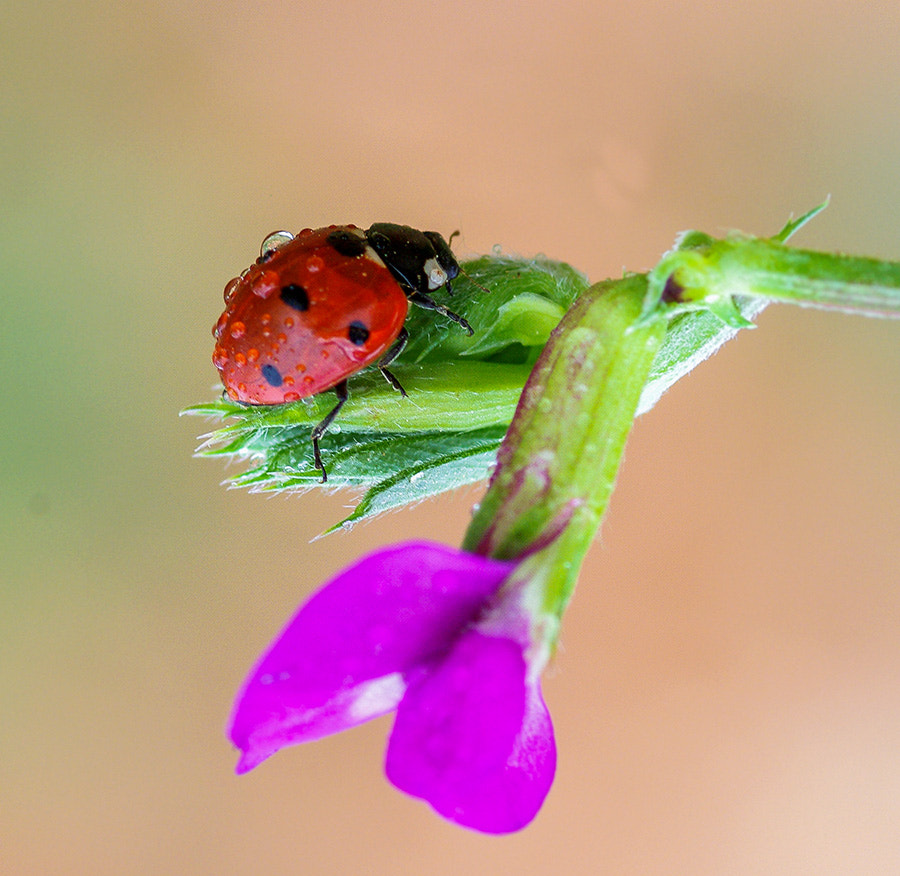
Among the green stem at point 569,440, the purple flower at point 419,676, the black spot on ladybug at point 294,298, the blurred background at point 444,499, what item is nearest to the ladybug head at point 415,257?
the black spot on ladybug at point 294,298

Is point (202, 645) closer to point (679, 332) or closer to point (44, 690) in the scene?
point (44, 690)

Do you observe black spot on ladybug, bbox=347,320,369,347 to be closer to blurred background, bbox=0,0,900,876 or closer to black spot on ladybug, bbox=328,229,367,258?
black spot on ladybug, bbox=328,229,367,258

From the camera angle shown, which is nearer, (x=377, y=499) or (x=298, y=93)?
(x=377, y=499)

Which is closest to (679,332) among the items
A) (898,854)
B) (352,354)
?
(352,354)

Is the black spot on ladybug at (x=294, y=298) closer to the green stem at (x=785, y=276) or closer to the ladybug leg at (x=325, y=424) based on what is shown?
the ladybug leg at (x=325, y=424)

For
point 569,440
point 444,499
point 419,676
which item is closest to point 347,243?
point 569,440

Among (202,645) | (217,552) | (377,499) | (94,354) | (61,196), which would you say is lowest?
(377,499)

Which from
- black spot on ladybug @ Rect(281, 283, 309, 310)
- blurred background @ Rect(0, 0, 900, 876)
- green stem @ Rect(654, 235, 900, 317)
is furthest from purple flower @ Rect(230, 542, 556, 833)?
blurred background @ Rect(0, 0, 900, 876)

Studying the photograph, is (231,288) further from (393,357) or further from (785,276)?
(785,276)
